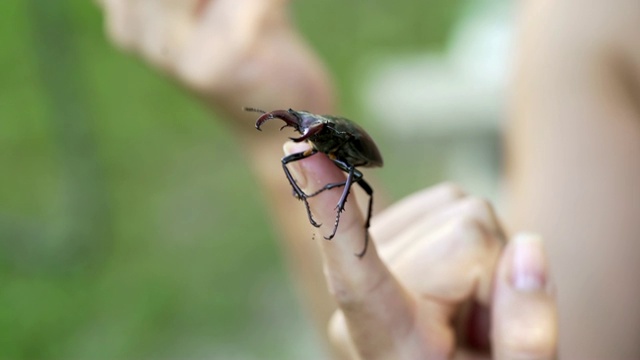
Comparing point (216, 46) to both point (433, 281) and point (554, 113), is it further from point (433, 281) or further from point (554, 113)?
point (554, 113)

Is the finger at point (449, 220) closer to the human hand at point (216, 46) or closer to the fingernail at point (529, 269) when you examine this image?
the fingernail at point (529, 269)

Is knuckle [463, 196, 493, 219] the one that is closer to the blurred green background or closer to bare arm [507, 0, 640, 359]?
bare arm [507, 0, 640, 359]

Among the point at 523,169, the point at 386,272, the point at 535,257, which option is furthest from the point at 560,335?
the point at 386,272

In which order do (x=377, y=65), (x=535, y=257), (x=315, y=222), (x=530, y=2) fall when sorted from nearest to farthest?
1. (x=315, y=222)
2. (x=535, y=257)
3. (x=530, y=2)
4. (x=377, y=65)

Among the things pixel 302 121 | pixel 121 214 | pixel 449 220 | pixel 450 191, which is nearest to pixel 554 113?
pixel 450 191

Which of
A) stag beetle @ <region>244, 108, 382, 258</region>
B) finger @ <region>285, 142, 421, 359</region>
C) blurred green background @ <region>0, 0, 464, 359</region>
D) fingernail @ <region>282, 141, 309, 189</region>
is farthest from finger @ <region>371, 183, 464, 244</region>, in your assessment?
blurred green background @ <region>0, 0, 464, 359</region>

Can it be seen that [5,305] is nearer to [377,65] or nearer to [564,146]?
[564,146]

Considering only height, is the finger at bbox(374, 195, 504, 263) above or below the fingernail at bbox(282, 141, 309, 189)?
below

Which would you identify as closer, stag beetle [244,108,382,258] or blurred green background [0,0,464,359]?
stag beetle [244,108,382,258]
